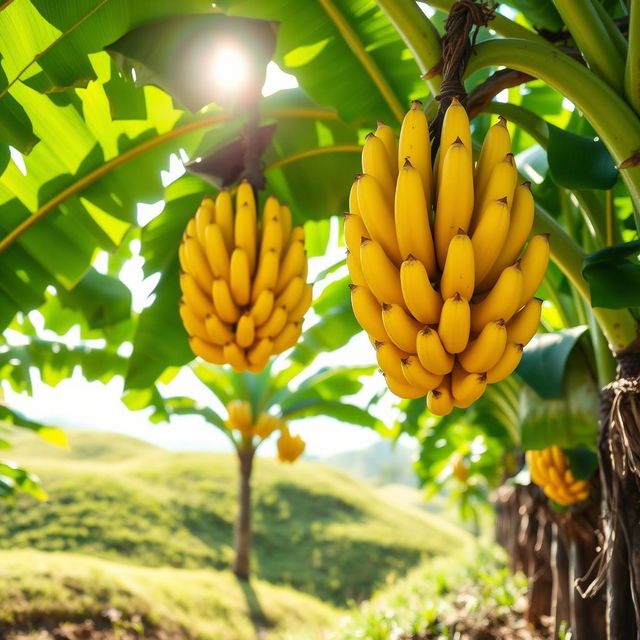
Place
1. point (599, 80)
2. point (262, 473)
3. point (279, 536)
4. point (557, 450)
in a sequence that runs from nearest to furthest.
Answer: point (599, 80) < point (557, 450) < point (279, 536) < point (262, 473)

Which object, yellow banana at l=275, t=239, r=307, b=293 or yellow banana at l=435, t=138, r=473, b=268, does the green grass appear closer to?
yellow banana at l=275, t=239, r=307, b=293

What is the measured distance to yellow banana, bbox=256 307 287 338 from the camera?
6.22 ft

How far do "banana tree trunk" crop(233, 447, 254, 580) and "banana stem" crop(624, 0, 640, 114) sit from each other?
7.47 meters

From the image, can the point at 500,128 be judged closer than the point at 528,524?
Yes

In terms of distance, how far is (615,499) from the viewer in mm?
1602

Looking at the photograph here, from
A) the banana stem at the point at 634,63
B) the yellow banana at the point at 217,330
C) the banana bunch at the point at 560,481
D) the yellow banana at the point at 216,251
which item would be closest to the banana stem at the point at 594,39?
the banana stem at the point at 634,63

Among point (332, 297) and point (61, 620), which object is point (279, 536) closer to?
point (61, 620)

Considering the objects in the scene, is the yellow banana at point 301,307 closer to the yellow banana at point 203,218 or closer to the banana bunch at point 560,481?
the yellow banana at point 203,218

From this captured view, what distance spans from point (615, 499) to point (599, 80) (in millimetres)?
1093

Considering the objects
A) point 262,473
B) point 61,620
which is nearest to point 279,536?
point 262,473

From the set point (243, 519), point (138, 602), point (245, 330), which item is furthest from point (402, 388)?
point (243, 519)

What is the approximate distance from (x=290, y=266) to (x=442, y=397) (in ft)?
3.19

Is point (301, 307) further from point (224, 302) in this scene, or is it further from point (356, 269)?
point (356, 269)

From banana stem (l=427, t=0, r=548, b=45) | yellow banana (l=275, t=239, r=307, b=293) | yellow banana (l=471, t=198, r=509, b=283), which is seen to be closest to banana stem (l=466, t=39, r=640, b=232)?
banana stem (l=427, t=0, r=548, b=45)
